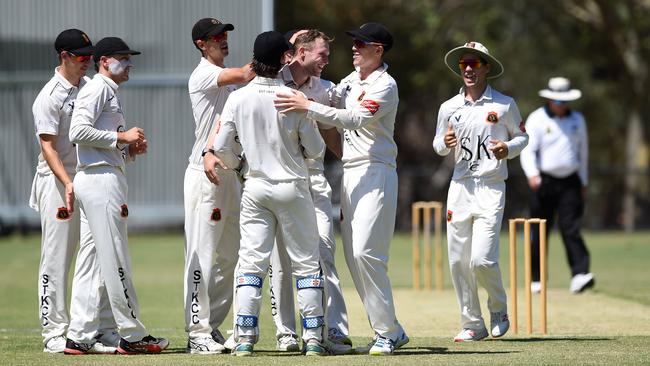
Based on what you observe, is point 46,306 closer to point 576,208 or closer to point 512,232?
point 512,232

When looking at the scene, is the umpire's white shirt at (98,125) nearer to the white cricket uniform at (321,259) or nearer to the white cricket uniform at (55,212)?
the white cricket uniform at (55,212)

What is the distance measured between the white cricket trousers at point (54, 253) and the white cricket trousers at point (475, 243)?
2924mm

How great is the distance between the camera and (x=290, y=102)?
858 cm

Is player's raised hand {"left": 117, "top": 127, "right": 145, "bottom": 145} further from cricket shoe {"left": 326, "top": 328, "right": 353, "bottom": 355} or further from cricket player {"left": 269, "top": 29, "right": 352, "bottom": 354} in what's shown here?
cricket shoe {"left": 326, "top": 328, "right": 353, "bottom": 355}

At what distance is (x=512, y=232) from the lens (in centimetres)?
1000

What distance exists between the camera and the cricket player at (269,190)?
8.66 meters

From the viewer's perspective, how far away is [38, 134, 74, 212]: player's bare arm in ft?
30.1

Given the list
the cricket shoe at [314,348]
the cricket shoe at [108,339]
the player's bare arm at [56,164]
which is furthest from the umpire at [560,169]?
the player's bare arm at [56,164]

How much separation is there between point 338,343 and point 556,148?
6105 millimetres

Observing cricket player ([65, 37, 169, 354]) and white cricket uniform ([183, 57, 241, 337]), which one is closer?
cricket player ([65, 37, 169, 354])

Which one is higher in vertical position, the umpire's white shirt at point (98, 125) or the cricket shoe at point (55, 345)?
the umpire's white shirt at point (98, 125)

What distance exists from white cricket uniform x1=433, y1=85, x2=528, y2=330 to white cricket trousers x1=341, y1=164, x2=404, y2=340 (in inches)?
48.9

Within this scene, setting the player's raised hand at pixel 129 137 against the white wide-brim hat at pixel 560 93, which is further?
the white wide-brim hat at pixel 560 93

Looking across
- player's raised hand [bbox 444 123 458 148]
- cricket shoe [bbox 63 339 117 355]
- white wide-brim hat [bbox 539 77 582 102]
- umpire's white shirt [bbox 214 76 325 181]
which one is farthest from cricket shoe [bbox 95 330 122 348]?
white wide-brim hat [bbox 539 77 582 102]
